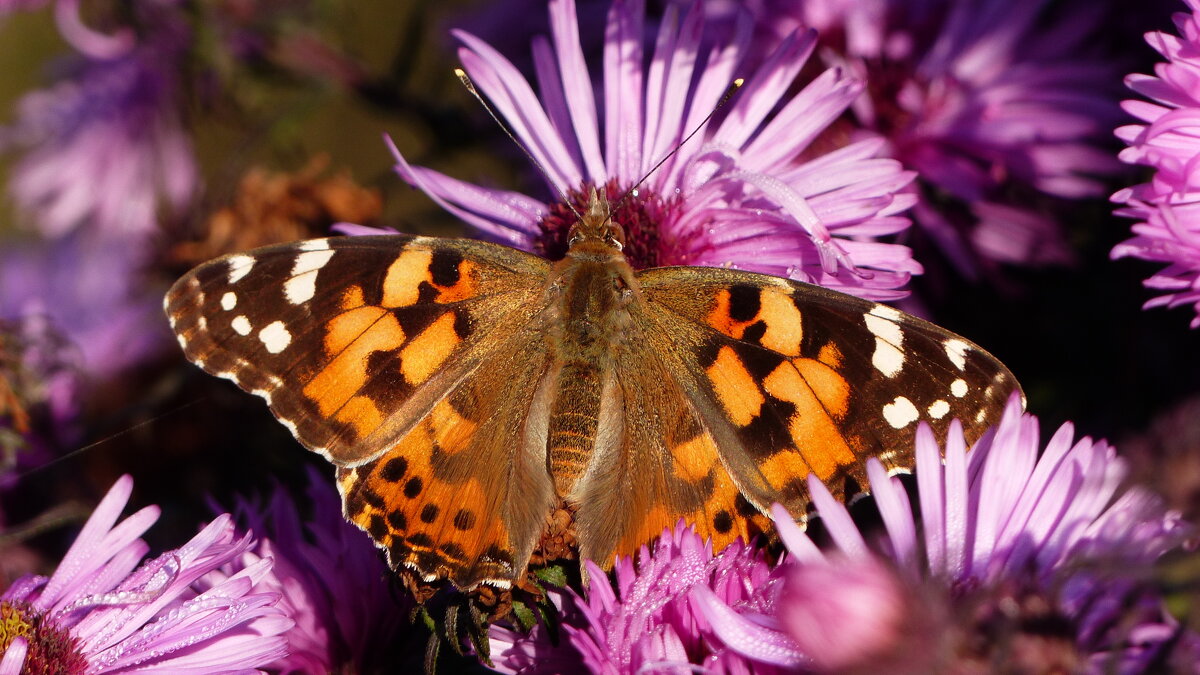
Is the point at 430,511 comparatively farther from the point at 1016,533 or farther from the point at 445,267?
the point at 1016,533

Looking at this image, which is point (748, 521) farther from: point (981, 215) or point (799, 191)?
point (981, 215)

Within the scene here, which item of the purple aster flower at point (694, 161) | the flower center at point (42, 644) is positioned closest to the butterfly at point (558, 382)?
the purple aster flower at point (694, 161)

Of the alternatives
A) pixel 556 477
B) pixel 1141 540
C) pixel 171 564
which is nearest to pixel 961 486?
pixel 1141 540

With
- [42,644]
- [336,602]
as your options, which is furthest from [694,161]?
[42,644]

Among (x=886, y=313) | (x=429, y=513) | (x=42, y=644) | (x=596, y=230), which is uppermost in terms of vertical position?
(x=886, y=313)

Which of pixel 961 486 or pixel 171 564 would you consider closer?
pixel 961 486

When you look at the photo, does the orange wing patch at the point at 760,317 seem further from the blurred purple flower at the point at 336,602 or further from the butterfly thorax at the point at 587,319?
the blurred purple flower at the point at 336,602
